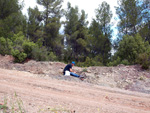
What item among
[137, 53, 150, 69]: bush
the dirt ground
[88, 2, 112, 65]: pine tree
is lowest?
the dirt ground

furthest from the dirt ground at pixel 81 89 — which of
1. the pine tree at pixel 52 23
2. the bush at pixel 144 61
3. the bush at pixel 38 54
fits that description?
the pine tree at pixel 52 23

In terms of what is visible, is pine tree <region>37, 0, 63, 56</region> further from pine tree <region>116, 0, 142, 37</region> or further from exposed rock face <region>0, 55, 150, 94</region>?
exposed rock face <region>0, 55, 150, 94</region>

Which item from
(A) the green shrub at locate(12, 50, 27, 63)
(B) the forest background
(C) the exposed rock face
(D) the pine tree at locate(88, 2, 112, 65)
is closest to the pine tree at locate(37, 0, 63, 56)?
(B) the forest background

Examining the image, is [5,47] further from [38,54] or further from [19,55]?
[38,54]

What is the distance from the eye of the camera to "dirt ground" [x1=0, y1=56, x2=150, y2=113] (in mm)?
5449

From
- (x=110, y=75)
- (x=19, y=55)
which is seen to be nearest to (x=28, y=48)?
(x=19, y=55)

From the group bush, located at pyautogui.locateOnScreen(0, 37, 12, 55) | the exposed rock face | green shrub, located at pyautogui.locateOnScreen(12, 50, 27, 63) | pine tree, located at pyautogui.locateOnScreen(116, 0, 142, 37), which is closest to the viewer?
the exposed rock face

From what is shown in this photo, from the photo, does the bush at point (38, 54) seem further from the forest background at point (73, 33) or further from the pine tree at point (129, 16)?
the pine tree at point (129, 16)

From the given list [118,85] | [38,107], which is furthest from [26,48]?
[38,107]

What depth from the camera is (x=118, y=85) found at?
11.0 meters

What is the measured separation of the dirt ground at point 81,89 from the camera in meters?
5.45

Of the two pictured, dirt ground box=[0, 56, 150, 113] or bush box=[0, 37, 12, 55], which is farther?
bush box=[0, 37, 12, 55]

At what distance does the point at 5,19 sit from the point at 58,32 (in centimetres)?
Result: 1215

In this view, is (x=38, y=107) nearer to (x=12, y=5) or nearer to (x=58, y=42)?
(x=12, y=5)
